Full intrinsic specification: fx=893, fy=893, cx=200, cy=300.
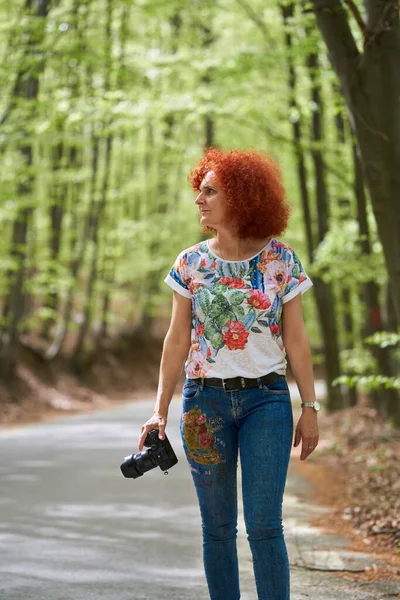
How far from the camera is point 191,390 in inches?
150

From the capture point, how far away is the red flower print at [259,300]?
3758mm

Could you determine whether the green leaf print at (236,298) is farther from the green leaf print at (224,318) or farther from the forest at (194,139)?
the forest at (194,139)

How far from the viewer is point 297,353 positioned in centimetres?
379

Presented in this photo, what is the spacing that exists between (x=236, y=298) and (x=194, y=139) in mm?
32940

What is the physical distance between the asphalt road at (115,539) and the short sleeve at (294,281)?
1946 millimetres

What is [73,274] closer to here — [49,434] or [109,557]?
[49,434]

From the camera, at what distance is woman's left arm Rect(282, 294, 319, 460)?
3789mm

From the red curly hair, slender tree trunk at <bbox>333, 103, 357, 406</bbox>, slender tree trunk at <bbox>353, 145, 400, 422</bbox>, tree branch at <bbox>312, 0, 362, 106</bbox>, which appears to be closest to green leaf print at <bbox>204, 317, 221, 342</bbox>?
the red curly hair

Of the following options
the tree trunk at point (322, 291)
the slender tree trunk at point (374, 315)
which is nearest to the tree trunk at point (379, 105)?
the slender tree trunk at point (374, 315)

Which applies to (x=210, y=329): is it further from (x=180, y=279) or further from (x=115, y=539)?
(x=115, y=539)

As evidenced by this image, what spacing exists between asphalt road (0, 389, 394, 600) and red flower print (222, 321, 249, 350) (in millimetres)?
1830

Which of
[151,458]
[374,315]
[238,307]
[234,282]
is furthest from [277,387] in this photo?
[374,315]

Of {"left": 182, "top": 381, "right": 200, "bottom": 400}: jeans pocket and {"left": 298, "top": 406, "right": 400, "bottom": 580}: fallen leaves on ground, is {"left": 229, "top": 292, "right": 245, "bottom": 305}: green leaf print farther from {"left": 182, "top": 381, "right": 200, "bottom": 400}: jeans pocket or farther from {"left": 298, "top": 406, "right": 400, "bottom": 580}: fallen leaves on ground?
{"left": 298, "top": 406, "right": 400, "bottom": 580}: fallen leaves on ground

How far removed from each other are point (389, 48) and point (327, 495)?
462 centimetres
